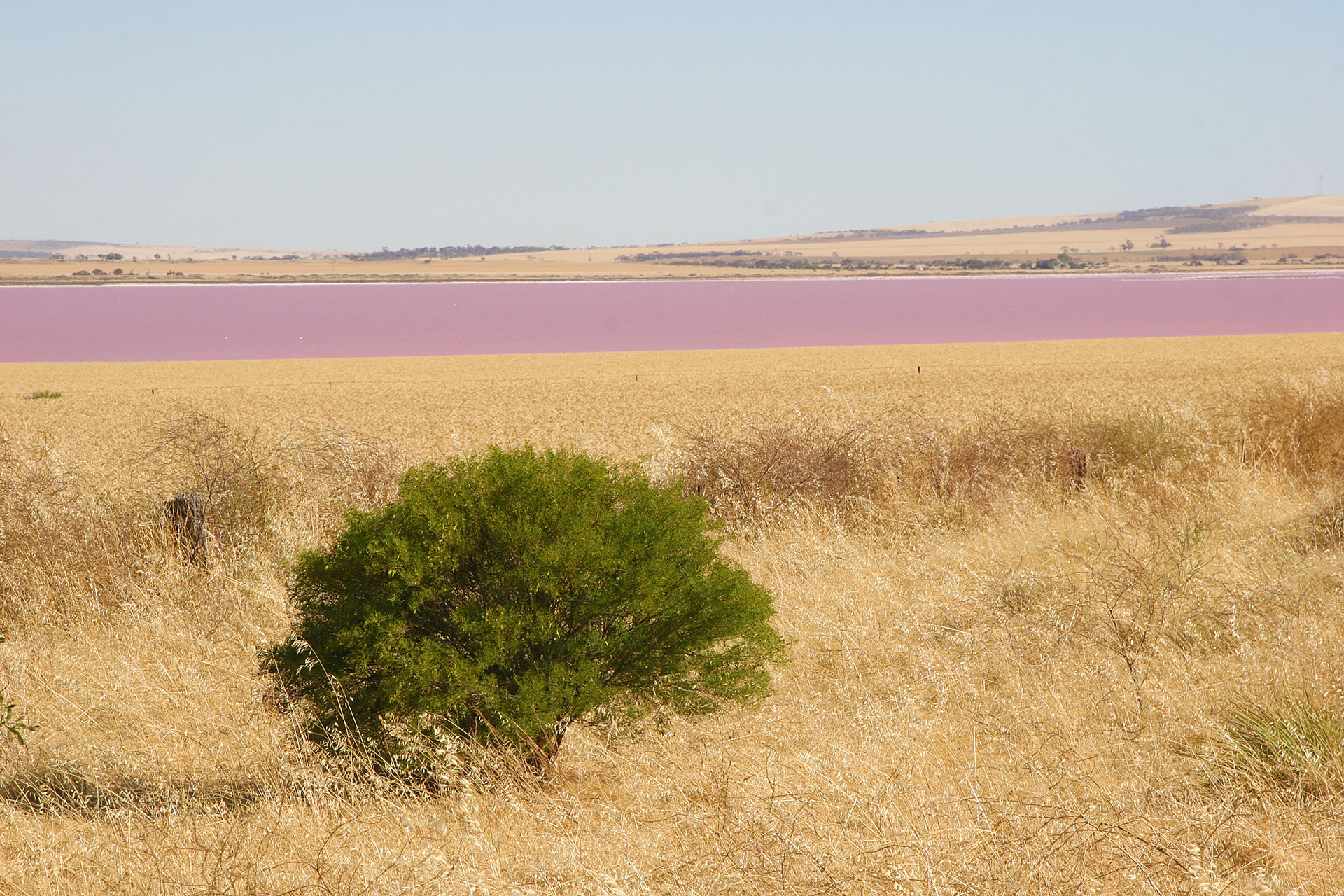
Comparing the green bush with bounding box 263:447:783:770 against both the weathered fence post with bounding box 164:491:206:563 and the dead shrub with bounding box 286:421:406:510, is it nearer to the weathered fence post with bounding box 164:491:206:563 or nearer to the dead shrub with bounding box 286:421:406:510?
the weathered fence post with bounding box 164:491:206:563

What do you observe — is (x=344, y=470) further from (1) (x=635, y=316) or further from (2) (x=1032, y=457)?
(1) (x=635, y=316)

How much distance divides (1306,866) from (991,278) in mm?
198534

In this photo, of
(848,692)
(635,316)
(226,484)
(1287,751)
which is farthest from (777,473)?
(635,316)

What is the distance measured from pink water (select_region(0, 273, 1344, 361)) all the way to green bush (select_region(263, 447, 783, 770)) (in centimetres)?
5673

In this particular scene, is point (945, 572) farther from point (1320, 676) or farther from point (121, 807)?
point (121, 807)

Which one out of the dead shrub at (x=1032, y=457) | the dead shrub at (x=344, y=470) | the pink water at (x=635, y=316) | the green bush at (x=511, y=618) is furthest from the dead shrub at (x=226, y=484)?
the pink water at (x=635, y=316)

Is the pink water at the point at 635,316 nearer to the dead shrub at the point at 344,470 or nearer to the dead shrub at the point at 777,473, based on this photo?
the dead shrub at the point at 344,470

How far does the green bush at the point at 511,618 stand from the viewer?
13.8 feet

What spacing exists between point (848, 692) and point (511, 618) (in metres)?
2.12

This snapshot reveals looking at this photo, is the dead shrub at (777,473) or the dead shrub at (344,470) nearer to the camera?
the dead shrub at (344,470)

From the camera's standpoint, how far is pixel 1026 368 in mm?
40062

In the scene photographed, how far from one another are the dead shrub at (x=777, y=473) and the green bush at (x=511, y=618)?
5931 millimetres

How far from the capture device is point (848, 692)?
17.9 feet

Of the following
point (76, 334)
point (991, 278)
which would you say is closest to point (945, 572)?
point (76, 334)
